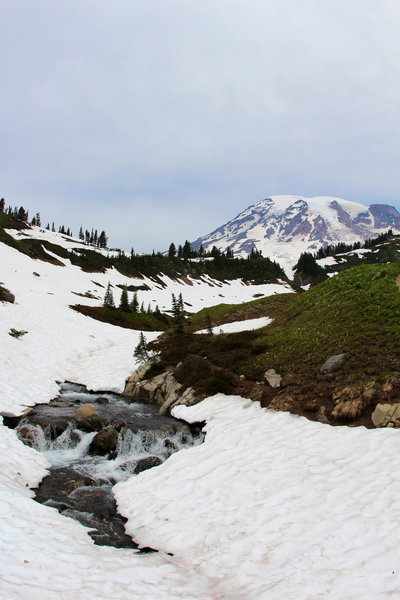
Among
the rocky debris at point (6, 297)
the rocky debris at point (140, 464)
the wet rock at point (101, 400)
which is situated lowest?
the wet rock at point (101, 400)

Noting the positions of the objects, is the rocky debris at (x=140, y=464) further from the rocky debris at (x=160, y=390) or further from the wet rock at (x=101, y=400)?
the wet rock at (x=101, y=400)

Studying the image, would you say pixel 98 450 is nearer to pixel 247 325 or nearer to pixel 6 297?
pixel 247 325

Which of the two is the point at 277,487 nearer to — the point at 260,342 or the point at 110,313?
the point at 260,342

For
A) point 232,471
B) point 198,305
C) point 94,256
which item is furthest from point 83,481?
point 94,256

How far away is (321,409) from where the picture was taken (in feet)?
40.9

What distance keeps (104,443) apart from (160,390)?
7192mm

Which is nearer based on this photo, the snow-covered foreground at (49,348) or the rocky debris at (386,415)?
the rocky debris at (386,415)

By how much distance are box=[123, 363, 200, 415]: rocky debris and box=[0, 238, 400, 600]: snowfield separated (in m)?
4.28

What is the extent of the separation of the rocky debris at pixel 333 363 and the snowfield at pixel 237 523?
3540mm

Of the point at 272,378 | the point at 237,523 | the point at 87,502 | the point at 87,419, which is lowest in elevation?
the point at 87,502

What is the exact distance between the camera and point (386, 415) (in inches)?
410

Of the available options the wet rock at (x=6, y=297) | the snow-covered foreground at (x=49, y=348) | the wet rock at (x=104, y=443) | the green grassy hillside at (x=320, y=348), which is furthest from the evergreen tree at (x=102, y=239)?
the wet rock at (x=104, y=443)

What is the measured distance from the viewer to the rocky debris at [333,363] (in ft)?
47.9

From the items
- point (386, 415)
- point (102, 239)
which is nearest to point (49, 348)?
point (386, 415)
